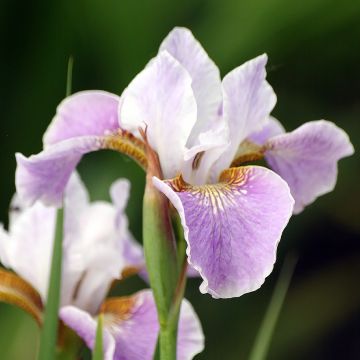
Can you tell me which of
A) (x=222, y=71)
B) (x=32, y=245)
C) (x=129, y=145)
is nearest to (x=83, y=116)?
(x=129, y=145)

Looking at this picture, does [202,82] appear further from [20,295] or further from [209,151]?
[20,295]

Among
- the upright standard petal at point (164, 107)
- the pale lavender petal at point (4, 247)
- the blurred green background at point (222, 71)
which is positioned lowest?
the blurred green background at point (222, 71)

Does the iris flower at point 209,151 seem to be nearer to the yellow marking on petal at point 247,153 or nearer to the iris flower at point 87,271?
the yellow marking on petal at point 247,153

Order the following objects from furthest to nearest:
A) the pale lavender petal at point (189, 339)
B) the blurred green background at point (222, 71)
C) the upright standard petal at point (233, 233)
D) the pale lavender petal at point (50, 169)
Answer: the blurred green background at point (222, 71)
the pale lavender petal at point (189, 339)
the pale lavender petal at point (50, 169)
the upright standard petal at point (233, 233)

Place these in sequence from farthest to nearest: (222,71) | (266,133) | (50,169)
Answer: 1. (222,71)
2. (266,133)
3. (50,169)

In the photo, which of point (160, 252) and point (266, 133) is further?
point (266, 133)

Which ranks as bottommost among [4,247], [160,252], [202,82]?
[4,247]

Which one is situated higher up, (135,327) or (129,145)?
(129,145)

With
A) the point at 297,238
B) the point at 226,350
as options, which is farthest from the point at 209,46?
the point at 226,350

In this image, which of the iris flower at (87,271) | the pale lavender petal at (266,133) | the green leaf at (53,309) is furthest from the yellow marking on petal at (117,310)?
the pale lavender petal at (266,133)

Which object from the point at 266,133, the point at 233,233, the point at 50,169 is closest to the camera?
the point at 233,233
